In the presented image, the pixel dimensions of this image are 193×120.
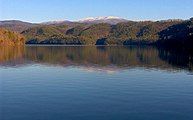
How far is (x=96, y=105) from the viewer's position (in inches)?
1567

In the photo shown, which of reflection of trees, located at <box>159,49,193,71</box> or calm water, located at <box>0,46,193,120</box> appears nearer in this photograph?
calm water, located at <box>0,46,193,120</box>

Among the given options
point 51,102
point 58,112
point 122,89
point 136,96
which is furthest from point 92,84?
point 58,112

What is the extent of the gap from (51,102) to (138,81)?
910 inches

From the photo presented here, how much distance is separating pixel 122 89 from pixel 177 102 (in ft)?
35.8

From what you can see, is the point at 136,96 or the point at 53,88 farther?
the point at 53,88

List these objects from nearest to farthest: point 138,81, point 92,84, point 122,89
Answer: point 122,89, point 92,84, point 138,81

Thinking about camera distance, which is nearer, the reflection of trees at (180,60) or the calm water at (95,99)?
the calm water at (95,99)

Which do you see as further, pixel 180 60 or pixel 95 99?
pixel 180 60

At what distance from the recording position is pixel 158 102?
137 ft

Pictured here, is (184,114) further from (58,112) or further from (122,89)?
(122,89)

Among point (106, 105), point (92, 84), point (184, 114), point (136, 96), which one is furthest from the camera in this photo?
point (92, 84)

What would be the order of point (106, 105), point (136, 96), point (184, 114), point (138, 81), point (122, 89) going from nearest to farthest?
point (184, 114), point (106, 105), point (136, 96), point (122, 89), point (138, 81)

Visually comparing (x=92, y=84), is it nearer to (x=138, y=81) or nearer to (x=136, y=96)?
(x=138, y=81)

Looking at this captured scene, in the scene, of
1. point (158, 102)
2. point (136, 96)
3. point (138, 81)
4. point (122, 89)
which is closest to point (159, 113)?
point (158, 102)
